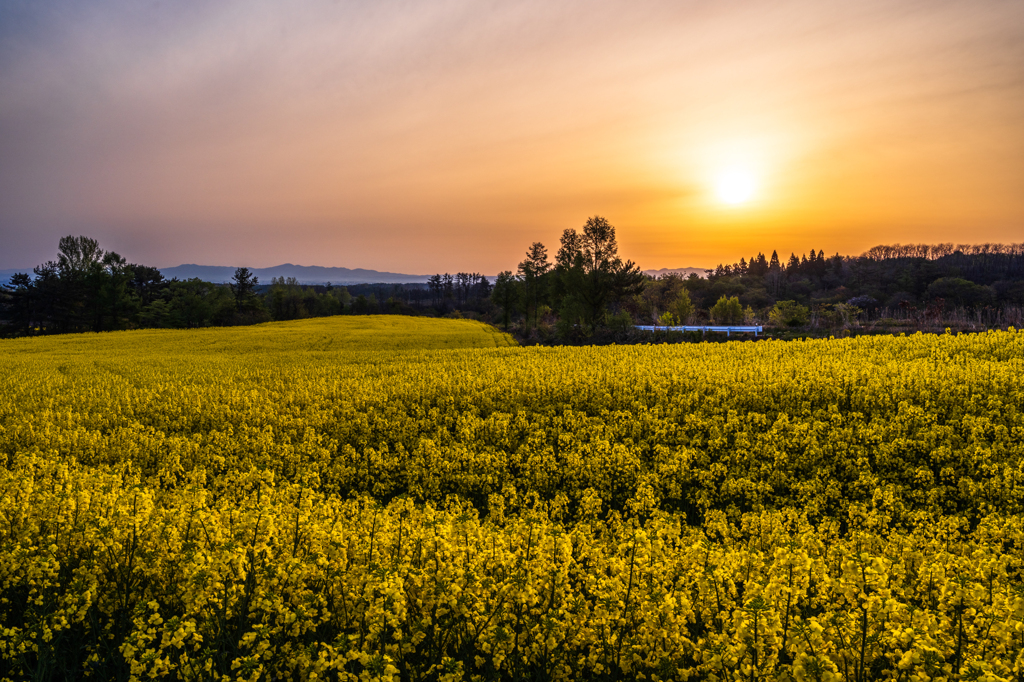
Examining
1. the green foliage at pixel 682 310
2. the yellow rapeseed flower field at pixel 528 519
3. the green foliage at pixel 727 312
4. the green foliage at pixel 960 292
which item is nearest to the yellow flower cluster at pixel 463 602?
the yellow rapeseed flower field at pixel 528 519

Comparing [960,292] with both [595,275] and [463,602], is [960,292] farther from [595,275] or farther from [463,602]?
[463,602]

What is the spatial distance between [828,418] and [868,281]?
4807 inches

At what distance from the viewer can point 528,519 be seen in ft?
22.3

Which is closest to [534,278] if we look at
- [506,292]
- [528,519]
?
[506,292]

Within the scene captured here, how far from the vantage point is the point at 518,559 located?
507 cm

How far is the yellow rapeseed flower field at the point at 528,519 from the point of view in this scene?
388 centimetres

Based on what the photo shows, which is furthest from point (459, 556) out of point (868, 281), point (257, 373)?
point (868, 281)

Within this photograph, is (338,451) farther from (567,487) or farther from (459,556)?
(459,556)

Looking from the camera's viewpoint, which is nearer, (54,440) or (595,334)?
(54,440)

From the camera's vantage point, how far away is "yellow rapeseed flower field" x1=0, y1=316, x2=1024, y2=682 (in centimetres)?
388

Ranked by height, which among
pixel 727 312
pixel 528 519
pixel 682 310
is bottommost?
pixel 528 519

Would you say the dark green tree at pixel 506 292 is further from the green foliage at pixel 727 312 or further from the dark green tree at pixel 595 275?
the green foliage at pixel 727 312

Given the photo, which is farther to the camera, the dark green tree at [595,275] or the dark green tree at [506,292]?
the dark green tree at [506,292]

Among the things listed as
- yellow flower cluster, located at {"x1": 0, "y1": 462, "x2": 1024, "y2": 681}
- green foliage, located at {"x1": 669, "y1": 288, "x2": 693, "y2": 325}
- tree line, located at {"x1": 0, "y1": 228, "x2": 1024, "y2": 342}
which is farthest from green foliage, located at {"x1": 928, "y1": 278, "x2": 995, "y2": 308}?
yellow flower cluster, located at {"x1": 0, "y1": 462, "x2": 1024, "y2": 681}
